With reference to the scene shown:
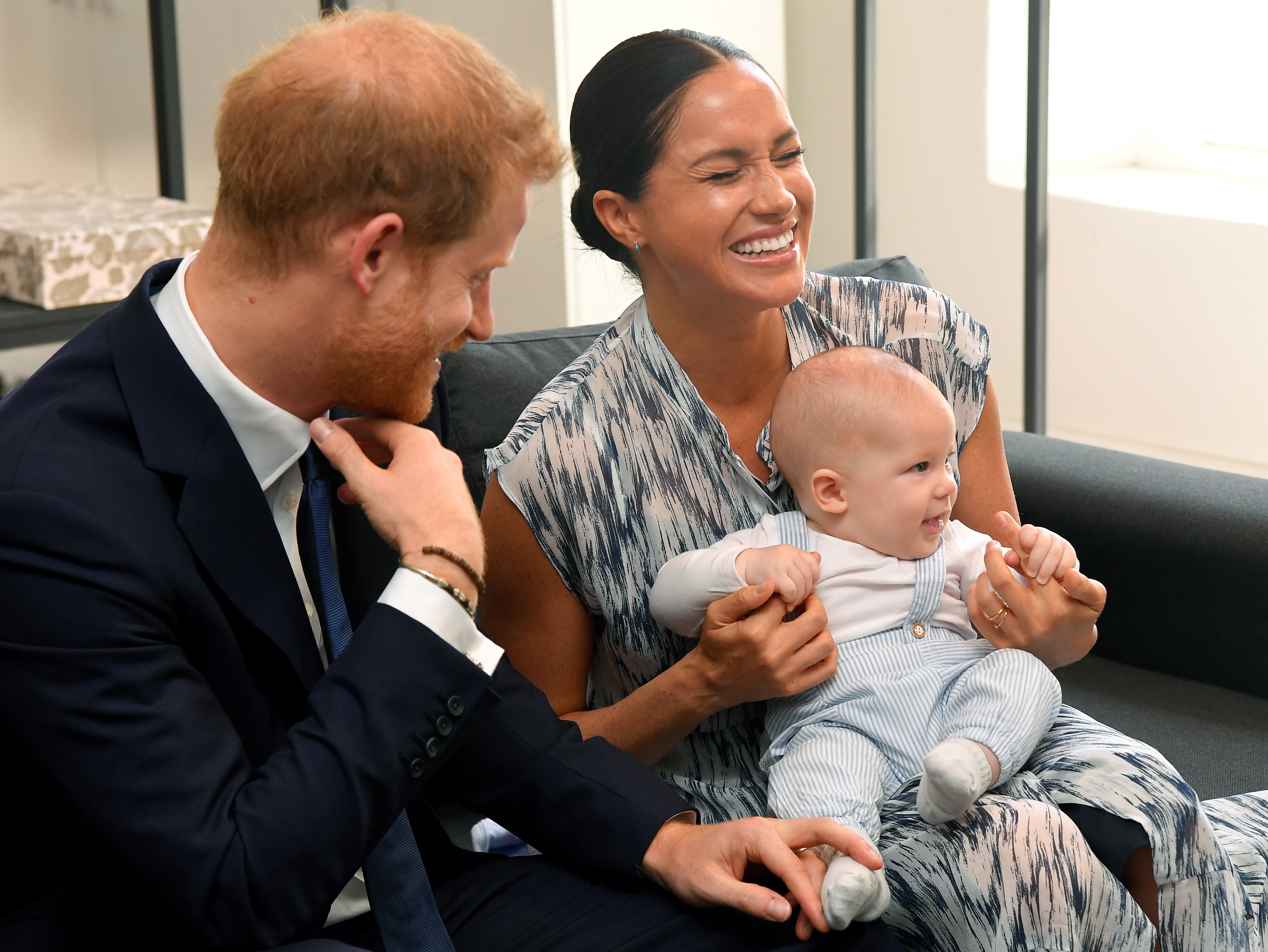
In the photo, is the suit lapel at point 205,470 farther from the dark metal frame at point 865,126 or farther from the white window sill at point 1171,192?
the white window sill at point 1171,192

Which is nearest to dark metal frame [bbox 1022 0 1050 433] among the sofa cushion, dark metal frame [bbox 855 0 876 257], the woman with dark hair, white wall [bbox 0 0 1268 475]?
dark metal frame [bbox 855 0 876 257]

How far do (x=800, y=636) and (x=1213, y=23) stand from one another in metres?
3.58

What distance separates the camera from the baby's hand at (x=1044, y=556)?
1.49 metres

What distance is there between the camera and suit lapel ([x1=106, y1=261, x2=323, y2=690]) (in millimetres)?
1120

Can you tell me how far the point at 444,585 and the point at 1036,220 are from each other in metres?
2.68

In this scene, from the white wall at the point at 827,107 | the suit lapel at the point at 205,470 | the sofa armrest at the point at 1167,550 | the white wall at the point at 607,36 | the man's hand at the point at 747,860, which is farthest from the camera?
the white wall at the point at 827,107

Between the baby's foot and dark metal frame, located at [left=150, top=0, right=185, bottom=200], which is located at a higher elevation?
dark metal frame, located at [left=150, top=0, right=185, bottom=200]

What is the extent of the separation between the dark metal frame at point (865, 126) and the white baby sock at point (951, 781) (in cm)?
255

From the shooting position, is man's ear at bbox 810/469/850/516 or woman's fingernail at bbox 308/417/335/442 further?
man's ear at bbox 810/469/850/516

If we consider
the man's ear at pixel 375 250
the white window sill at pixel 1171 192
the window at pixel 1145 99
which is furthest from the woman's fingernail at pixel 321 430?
the window at pixel 1145 99

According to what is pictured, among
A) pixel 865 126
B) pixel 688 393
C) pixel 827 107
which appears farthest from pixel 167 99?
pixel 688 393

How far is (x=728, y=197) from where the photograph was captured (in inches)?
62.1

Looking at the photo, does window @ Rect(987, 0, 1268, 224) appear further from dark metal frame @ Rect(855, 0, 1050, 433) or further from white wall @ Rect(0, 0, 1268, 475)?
dark metal frame @ Rect(855, 0, 1050, 433)

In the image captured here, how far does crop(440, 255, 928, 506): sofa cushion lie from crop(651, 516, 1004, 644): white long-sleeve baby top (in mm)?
406
